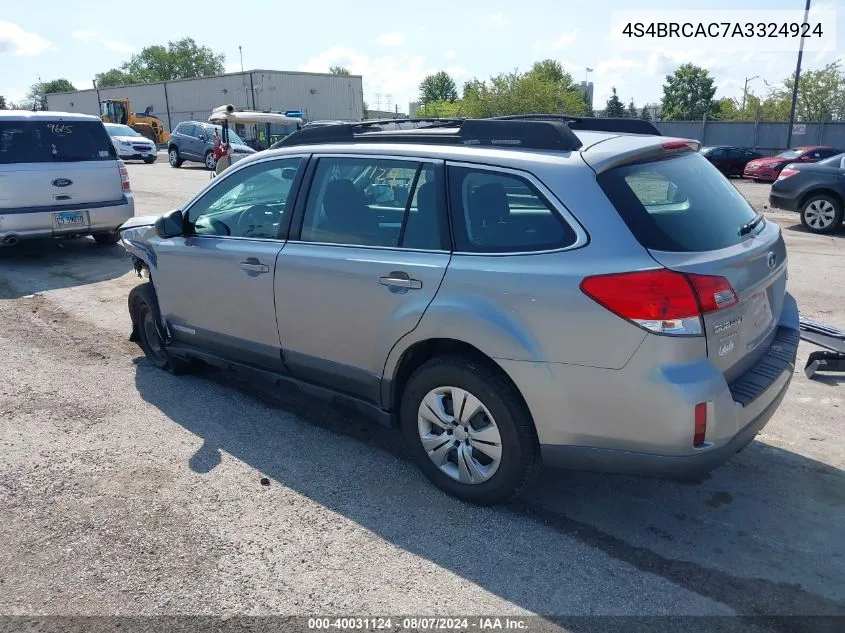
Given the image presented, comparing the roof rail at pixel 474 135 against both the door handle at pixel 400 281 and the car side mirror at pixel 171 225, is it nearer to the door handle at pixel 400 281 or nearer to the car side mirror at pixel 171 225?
the door handle at pixel 400 281

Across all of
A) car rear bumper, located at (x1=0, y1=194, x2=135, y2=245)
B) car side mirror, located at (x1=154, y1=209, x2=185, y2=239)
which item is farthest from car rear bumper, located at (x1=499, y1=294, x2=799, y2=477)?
car rear bumper, located at (x1=0, y1=194, x2=135, y2=245)

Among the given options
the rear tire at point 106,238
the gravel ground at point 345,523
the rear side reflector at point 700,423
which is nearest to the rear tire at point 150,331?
the gravel ground at point 345,523

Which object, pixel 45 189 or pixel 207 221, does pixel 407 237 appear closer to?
pixel 207 221

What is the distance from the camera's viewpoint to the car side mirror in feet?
15.2

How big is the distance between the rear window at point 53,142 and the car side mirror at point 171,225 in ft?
17.4

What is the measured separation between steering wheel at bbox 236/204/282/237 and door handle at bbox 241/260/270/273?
212 mm

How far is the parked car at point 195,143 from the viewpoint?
86.8ft

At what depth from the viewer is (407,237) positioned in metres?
3.56

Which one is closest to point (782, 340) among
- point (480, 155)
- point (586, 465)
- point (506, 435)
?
point (586, 465)

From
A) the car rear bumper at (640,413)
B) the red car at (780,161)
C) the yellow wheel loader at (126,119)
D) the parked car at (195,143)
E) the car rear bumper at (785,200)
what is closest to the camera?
the car rear bumper at (640,413)

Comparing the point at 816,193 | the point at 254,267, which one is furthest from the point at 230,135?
the point at 254,267

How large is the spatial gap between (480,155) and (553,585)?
1.98 meters

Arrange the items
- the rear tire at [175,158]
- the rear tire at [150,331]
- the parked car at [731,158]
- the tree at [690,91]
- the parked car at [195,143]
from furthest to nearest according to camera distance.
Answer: the tree at [690,91] < the rear tire at [175,158] < the parked car at [731,158] < the parked car at [195,143] < the rear tire at [150,331]

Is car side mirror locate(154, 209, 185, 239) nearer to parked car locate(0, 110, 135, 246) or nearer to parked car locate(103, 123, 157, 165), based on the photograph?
parked car locate(0, 110, 135, 246)
